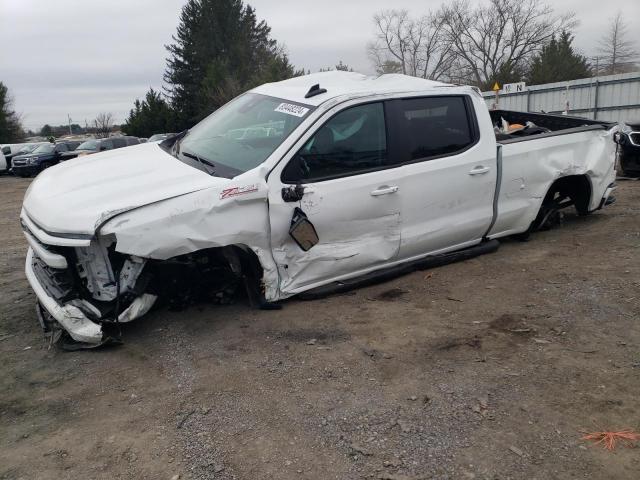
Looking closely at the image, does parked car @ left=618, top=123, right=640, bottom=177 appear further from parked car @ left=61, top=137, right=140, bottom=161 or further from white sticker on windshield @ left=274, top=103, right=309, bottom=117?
parked car @ left=61, top=137, right=140, bottom=161

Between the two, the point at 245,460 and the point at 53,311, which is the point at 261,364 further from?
the point at 53,311

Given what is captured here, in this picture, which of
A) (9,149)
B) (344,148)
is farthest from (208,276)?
(9,149)

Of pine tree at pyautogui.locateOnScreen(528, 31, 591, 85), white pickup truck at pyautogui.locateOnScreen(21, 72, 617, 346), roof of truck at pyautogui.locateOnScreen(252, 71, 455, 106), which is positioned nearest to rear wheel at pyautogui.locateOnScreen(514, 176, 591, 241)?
white pickup truck at pyautogui.locateOnScreen(21, 72, 617, 346)

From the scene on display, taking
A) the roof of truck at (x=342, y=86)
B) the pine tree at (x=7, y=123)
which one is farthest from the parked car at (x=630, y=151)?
the pine tree at (x=7, y=123)

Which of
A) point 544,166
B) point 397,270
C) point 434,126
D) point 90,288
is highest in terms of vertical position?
point 434,126

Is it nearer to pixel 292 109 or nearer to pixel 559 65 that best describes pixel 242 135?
pixel 292 109

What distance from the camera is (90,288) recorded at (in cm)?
369

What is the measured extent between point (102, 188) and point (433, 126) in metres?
2.73

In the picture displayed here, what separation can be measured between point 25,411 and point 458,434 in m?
2.38

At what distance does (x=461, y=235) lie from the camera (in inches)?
197

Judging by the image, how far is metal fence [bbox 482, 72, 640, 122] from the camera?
1922cm

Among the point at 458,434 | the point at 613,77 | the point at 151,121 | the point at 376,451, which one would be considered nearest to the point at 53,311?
the point at 376,451

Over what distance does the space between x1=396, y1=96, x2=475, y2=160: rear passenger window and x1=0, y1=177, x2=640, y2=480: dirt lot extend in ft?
3.81

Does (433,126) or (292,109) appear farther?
(433,126)
